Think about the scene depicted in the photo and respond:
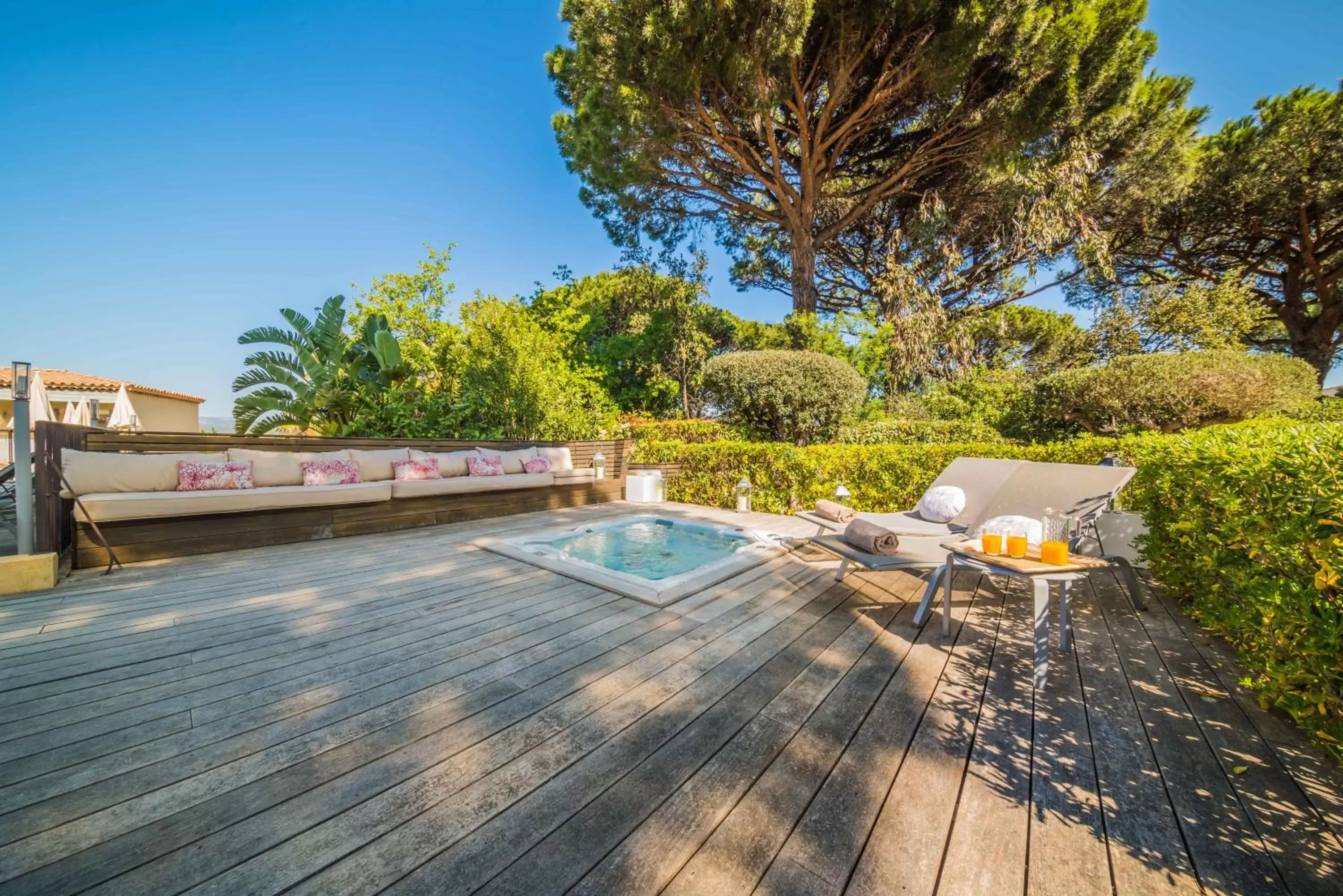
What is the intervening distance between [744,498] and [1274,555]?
510 centimetres

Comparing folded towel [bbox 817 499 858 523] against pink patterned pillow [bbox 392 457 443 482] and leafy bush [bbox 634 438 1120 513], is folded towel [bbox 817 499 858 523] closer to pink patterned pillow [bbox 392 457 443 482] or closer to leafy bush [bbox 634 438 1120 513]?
leafy bush [bbox 634 438 1120 513]

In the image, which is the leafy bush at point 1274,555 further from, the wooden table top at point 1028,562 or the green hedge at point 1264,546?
the wooden table top at point 1028,562

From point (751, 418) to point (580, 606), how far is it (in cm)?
567

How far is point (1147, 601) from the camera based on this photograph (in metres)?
3.37

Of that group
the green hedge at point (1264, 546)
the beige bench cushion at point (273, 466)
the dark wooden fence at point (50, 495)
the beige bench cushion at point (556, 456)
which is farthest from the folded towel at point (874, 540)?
the dark wooden fence at point (50, 495)

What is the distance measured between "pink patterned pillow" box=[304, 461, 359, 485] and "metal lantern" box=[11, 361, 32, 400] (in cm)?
195

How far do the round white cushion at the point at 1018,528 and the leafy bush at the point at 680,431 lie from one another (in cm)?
516

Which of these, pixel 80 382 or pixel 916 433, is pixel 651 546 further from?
pixel 80 382

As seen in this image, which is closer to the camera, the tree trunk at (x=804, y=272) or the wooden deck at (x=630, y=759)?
the wooden deck at (x=630, y=759)

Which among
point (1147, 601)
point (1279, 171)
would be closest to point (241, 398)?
point (1147, 601)

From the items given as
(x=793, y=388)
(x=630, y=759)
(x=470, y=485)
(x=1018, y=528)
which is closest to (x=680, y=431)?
(x=793, y=388)

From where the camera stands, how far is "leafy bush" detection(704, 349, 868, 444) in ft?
24.2

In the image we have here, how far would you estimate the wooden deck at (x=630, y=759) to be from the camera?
1226 mm

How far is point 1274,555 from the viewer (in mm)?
2020
